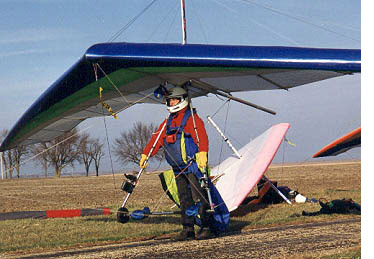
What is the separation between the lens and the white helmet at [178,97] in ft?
21.8

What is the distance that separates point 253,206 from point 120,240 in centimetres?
435

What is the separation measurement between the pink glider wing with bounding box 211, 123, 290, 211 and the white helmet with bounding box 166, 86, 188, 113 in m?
2.43

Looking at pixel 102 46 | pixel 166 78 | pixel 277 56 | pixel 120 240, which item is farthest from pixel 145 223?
pixel 277 56

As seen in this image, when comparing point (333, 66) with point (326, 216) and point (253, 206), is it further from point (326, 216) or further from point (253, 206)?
point (253, 206)

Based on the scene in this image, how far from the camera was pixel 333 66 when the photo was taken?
157 inches

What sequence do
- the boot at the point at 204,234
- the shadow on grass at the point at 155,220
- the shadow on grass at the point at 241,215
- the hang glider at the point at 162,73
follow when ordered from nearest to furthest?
the hang glider at the point at 162,73 → the boot at the point at 204,234 → the shadow on grass at the point at 241,215 → the shadow on grass at the point at 155,220

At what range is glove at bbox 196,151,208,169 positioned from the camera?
20.6 feet

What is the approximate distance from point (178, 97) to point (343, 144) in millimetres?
7427

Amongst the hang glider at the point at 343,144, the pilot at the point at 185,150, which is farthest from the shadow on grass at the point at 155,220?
the hang glider at the point at 343,144

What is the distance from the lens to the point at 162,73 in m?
6.12

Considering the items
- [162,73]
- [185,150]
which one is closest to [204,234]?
[185,150]

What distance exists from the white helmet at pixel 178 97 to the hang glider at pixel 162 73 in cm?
13

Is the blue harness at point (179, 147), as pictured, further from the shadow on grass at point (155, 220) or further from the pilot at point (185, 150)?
the shadow on grass at point (155, 220)

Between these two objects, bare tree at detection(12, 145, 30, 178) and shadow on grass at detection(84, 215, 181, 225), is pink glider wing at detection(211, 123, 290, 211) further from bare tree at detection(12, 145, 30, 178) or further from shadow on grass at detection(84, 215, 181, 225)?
bare tree at detection(12, 145, 30, 178)
